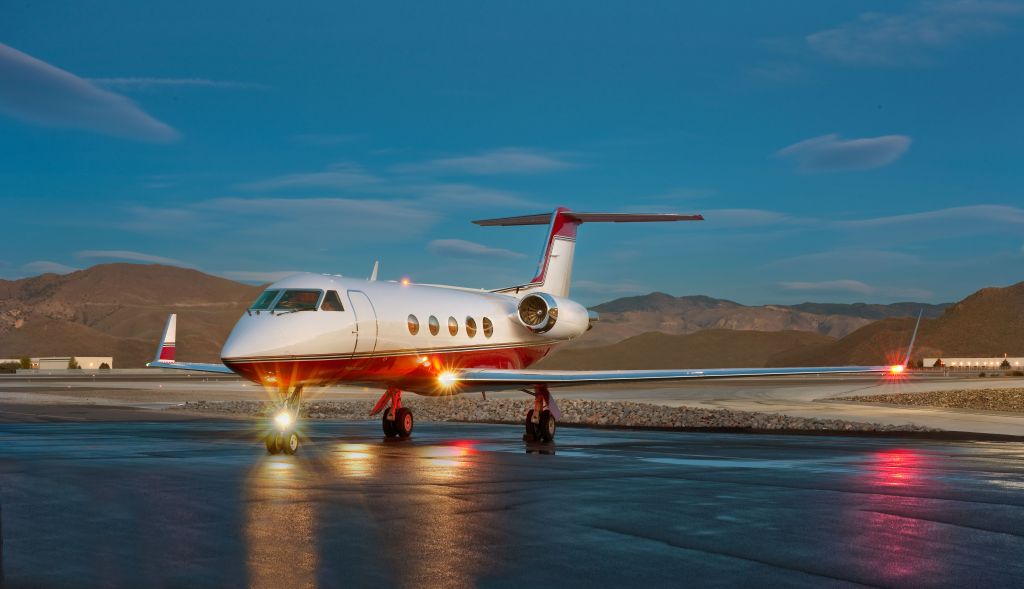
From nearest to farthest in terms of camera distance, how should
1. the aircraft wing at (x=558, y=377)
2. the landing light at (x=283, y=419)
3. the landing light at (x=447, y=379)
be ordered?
the landing light at (x=283, y=419)
the aircraft wing at (x=558, y=377)
the landing light at (x=447, y=379)

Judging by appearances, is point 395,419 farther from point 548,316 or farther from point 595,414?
point 595,414

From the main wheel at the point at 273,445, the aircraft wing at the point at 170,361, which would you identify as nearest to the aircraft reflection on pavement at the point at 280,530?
→ the main wheel at the point at 273,445

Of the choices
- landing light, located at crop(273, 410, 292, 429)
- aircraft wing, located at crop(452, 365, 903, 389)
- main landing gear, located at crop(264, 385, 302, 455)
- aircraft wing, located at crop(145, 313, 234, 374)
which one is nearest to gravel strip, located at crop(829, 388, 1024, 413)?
aircraft wing, located at crop(452, 365, 903, 389)

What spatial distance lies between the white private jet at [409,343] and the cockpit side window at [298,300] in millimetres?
18

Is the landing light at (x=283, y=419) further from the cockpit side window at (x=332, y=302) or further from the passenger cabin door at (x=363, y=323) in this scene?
the cockpit side window at (x=332, y=302)

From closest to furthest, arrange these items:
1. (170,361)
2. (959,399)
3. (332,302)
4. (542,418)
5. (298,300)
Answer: (298,300)
(332,302)
(542,418)
(170,361)
(959,399)

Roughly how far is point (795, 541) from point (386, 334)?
1246cm

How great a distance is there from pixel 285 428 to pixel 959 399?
101 ft

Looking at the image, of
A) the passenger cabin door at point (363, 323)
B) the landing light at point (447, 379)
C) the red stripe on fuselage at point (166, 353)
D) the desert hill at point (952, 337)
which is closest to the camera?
the passenger cabin door at point (363, 323)

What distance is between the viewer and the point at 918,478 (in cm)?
1292

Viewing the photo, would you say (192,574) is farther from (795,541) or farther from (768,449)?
(768,449)

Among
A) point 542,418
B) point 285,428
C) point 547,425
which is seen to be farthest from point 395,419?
point 285,428

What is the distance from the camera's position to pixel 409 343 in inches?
801

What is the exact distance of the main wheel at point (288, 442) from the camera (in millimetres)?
16516
